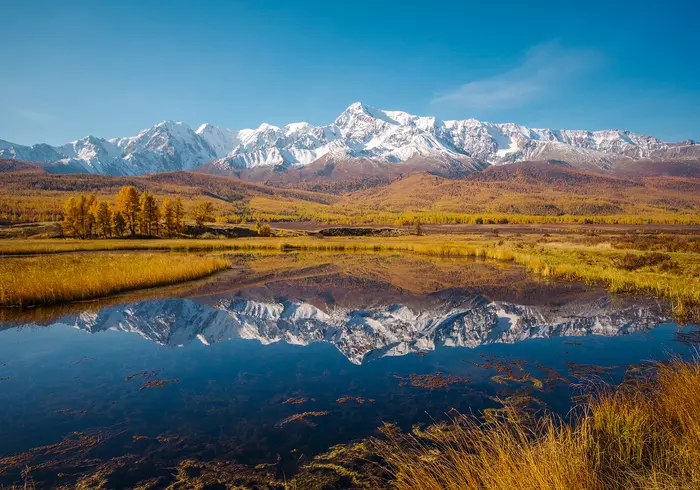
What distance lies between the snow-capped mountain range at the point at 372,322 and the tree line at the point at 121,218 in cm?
7288

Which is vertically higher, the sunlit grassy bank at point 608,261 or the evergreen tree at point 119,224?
the evergreen tree at point 119,224

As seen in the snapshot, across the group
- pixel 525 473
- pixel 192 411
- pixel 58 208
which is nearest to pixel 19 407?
pixel 192 411

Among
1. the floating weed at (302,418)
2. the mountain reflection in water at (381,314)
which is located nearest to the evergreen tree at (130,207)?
the mountain reflection in water at (381,314)

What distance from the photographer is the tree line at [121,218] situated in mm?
84375

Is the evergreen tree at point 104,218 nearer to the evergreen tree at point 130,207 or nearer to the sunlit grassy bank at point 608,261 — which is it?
the evergreen tree at point 130,207

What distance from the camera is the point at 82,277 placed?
2833 centimetres

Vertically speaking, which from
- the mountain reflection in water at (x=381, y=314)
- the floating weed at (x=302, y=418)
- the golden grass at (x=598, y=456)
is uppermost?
the golden grass at (x=598, y=456)

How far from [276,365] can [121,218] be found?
89548mm

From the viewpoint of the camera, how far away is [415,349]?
58.9ft

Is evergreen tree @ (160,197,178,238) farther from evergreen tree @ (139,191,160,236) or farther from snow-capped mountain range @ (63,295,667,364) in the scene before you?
snow-capped mountain range @ (63,295,667,364)

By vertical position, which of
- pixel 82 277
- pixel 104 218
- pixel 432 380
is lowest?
pixel 432 380

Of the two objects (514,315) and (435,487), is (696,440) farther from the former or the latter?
(514,315)

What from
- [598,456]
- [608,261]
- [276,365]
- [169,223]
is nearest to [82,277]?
[276,365]

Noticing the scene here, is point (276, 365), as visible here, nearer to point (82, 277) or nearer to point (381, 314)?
point (381, 314)
